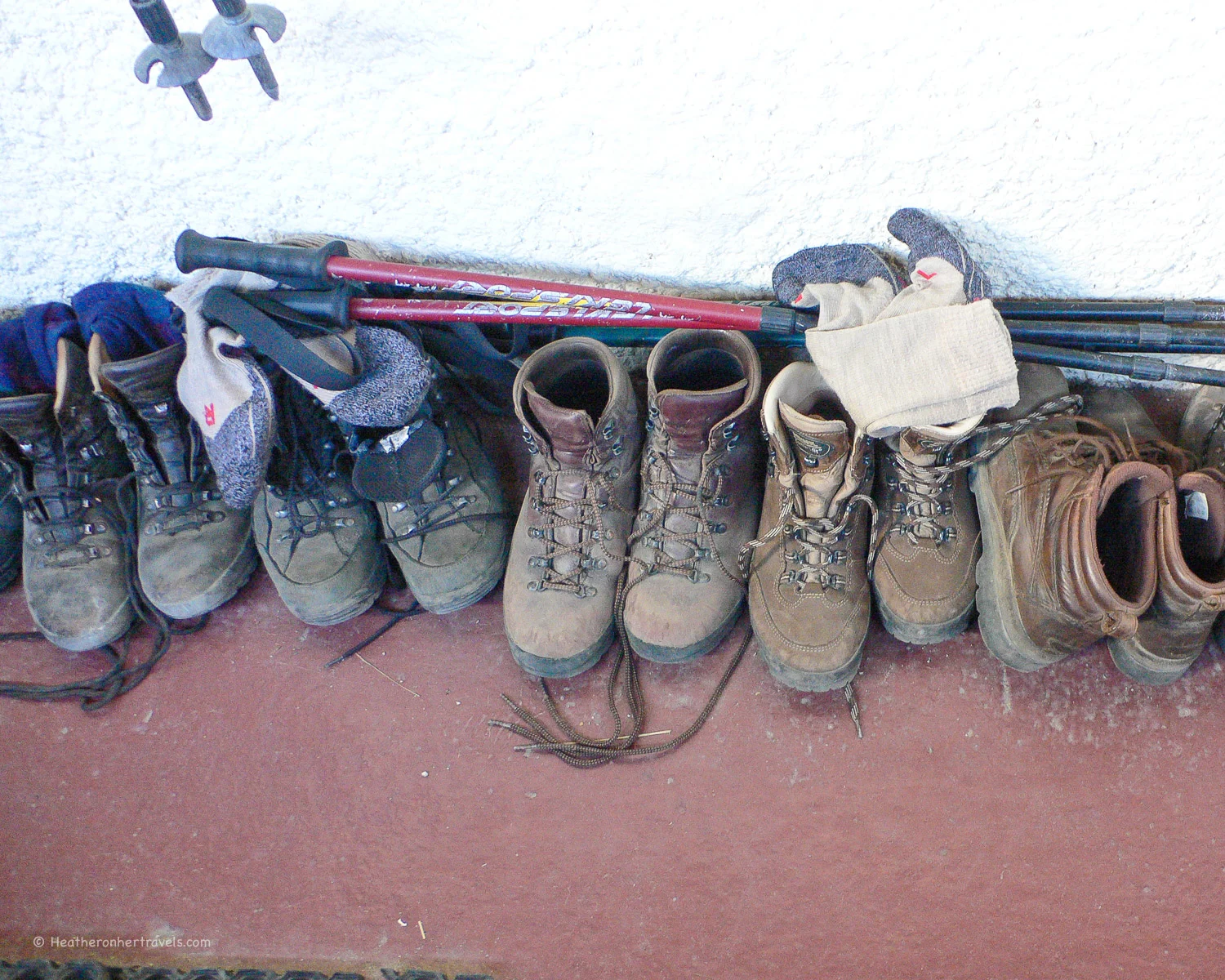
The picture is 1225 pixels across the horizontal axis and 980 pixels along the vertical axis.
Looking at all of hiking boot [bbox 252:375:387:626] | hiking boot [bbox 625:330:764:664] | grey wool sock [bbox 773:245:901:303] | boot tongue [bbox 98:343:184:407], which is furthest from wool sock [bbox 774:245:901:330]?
boot tongue [bbox 98:343:184:407]

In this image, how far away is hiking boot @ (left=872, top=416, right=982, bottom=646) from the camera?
120 centimetres

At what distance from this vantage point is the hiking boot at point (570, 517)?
3.96 feet

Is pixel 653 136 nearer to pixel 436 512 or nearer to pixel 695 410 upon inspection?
pixel 695 410

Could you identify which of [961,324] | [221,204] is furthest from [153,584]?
[961,324]

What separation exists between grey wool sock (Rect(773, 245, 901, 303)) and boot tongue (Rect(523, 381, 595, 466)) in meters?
0.34

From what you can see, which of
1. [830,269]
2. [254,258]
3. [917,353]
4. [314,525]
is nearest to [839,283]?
[830,269]

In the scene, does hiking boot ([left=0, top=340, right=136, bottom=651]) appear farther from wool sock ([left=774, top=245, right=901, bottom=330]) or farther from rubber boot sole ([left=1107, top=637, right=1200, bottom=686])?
rubber boot sole ([left=1107, top=637, right=1200, bottom=686])

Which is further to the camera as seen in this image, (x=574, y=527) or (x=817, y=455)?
(x=574, y=527)

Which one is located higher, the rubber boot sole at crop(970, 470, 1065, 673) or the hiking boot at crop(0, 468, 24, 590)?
the hiking boot at crop(0, 468, 24, 590)

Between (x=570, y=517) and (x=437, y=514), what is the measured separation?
229 mm

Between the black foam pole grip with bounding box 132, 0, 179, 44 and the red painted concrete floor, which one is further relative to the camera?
the red painted concrete floor

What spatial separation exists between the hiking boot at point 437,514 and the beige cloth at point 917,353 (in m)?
0.59

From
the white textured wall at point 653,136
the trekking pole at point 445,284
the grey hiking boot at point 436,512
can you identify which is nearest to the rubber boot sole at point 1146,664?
the white textured wall at point 653,136

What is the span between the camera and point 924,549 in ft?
4.04
